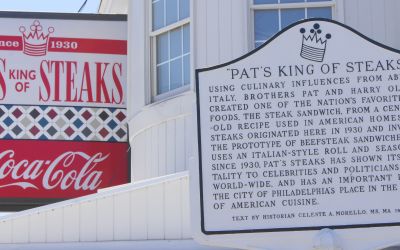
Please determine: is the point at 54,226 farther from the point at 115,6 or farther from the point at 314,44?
the point at 115,6

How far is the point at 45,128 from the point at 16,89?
64cm

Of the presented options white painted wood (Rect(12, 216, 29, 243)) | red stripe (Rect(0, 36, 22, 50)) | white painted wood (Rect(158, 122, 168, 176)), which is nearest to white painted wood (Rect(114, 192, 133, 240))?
white painted wood (Rect(12, 216, 29, 243))

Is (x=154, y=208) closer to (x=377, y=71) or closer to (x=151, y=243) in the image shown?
(x=151, y=243)

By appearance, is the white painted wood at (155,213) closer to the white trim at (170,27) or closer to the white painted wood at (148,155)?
the white painted wood at (148,155)

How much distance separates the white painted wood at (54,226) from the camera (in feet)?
28.8

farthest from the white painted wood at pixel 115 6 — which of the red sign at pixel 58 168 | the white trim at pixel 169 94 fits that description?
the white trim at pixel 169 94

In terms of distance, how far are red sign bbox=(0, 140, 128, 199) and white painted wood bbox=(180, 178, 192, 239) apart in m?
3.87

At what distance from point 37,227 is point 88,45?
4.34m

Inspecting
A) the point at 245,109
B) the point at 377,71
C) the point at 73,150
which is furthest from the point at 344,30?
the point at 73,150

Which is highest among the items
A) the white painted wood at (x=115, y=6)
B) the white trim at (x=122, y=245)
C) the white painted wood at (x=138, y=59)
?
the white painted wood at (x=115, y=6)

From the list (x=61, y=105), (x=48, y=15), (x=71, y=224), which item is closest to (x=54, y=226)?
(x=71, y=224)

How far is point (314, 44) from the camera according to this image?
7836 mm

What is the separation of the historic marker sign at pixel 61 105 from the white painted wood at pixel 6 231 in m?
3.28

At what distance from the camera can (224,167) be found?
7.62m
